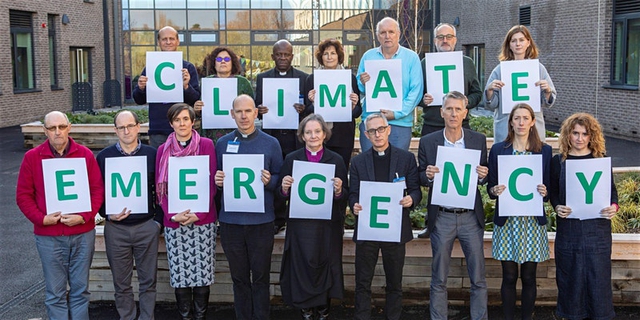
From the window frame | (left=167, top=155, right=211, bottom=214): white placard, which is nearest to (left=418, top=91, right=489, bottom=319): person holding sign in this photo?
(left=167, top=155, right=211, bottom=214): white placard

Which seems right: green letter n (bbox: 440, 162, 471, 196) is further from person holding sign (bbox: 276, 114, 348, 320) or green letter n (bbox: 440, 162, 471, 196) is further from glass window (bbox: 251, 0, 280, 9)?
glass window (bbox: 251, 0, 280, 9)

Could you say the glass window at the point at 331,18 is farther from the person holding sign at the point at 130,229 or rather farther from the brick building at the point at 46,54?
the person holding sign at the point at 130,229

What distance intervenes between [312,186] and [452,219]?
113 centimetres

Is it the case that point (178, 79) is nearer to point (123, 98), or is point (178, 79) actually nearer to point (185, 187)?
point (185, 187)

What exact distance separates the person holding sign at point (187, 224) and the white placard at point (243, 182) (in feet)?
0.60

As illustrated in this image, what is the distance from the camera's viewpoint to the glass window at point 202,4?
32.1 meters

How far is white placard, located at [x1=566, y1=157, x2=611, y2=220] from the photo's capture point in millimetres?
5227

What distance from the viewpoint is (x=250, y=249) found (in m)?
5.70

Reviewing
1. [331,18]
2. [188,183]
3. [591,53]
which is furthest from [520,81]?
[331,18]

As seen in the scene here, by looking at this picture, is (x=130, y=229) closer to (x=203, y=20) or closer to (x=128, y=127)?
(x=128, y=127)

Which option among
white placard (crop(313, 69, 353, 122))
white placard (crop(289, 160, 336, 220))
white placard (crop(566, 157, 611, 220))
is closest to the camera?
white placard (crop(566, 157, 611, 220))

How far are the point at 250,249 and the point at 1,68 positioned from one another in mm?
19577

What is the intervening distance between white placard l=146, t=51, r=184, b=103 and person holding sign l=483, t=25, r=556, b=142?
2.85 meters

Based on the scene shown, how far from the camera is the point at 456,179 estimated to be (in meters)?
5.39
